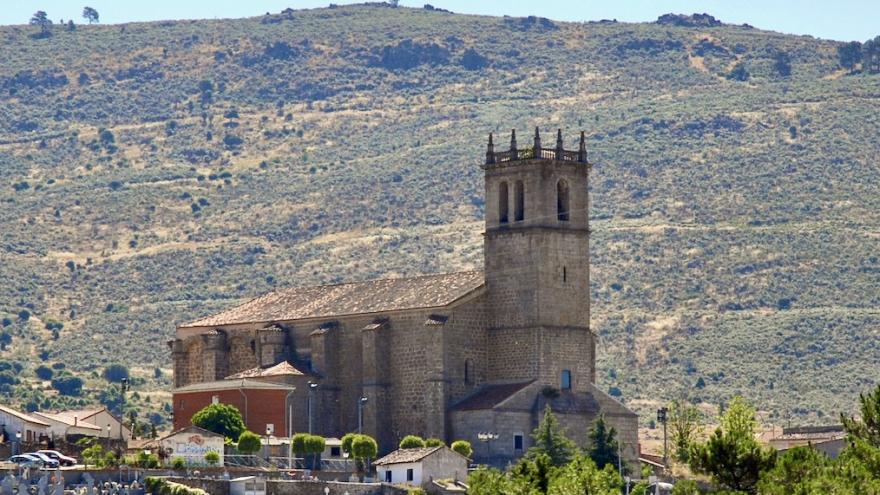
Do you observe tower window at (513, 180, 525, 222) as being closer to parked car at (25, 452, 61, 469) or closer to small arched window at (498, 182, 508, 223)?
small arched window at (498, 182, 508, 223)

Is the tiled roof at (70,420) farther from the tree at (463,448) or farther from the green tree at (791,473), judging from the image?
the green tree at (791,473)

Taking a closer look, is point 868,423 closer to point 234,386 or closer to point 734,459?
point 734,459

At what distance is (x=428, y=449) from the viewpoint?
9856 centimetres

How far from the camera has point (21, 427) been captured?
102250 millimetres

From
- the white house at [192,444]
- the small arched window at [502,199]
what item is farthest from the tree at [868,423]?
the small arched window at [502,199]

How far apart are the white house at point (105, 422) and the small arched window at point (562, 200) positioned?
19549 millimetres

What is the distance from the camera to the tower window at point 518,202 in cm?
11188

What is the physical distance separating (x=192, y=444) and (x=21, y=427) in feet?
20.9

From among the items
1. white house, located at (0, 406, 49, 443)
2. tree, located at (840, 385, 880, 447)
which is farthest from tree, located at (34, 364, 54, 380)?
tree, located at (840, 385, 880, 447)

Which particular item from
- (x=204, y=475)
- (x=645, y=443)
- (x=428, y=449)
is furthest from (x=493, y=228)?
(x=645, y=443)

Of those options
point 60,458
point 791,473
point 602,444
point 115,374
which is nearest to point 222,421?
point 602,444

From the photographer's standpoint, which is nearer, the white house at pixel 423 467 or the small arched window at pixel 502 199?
the white house at pixel 423 467

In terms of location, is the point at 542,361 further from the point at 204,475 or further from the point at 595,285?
the point at 595,285

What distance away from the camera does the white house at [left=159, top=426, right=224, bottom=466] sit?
101m
